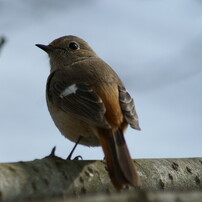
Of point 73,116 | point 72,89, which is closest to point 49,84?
point 72,89

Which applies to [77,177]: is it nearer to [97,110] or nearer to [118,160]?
[118,160]

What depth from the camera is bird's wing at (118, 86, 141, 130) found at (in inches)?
193

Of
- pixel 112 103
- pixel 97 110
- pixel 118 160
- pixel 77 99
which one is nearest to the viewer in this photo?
pixel 118 160

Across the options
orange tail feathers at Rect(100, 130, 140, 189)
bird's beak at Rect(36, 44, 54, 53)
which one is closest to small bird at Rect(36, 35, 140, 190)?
orange tail feathers at Rect(100, 130, 140, 189)

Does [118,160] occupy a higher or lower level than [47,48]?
lower

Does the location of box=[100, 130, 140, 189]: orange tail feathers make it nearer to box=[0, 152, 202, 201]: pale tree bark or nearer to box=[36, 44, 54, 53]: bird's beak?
box=[0, 152, 202, 201]: pale tree bark

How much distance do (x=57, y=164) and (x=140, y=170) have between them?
79 cm

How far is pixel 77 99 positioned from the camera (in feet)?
17.4

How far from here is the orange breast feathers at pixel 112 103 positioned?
187 inches

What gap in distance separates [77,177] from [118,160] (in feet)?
1.94

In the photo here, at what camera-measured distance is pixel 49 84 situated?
6141 mm

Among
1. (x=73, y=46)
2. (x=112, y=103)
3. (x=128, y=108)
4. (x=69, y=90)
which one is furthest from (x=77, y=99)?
(x=73, y=46)

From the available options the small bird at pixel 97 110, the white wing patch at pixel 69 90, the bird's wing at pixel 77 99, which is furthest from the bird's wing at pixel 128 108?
the white wing patch at pixel 69 90

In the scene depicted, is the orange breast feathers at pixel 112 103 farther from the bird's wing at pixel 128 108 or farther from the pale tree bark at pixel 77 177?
the pale tree bark at pixel 77 177
